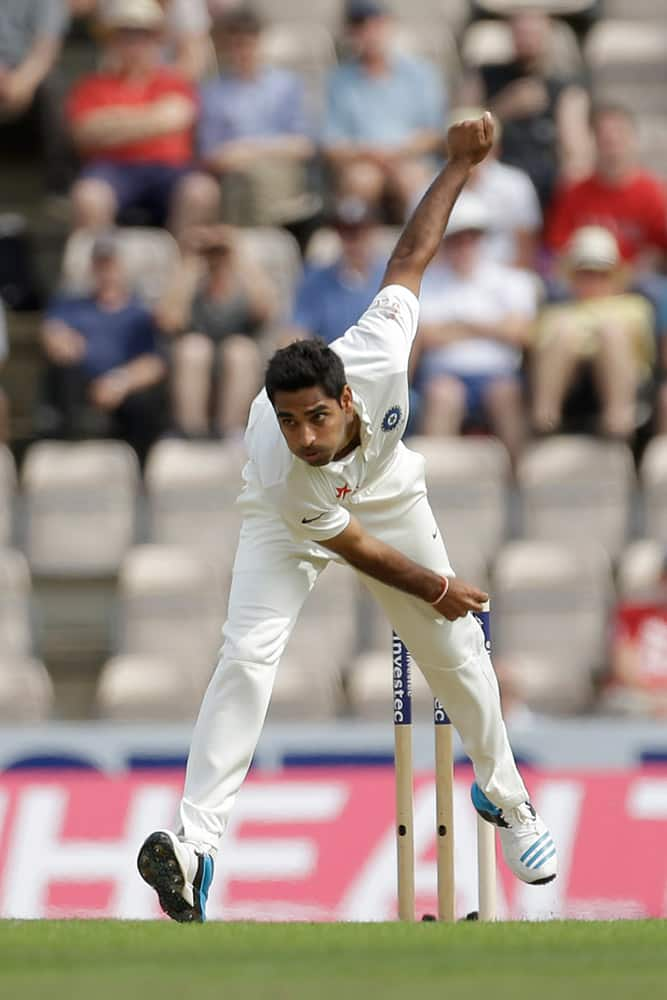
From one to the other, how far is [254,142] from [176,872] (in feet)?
22.1

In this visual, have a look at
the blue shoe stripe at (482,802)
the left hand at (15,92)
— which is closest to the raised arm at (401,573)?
the blue shoe stripe at (482,802)

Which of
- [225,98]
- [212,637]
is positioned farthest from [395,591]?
[225,98]

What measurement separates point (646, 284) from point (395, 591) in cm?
490

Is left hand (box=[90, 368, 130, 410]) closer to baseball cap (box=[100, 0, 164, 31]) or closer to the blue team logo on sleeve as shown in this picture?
baseball cap (box=[100, 0, 164, 31])

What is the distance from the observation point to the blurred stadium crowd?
9445 mm

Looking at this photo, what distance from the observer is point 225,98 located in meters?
11.4

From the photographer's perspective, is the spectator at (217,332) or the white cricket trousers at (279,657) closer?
the white cricket trousers at (279,657)

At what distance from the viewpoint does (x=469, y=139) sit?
5773 millimetres

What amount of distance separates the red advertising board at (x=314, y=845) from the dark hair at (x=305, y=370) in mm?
2743

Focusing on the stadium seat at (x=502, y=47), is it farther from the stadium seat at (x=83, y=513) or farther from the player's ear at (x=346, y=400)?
the player's ear at (x=346, y=400)

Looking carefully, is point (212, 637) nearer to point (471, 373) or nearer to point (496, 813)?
point (471, 373)

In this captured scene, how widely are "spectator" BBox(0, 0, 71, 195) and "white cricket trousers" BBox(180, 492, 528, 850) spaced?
6.67m

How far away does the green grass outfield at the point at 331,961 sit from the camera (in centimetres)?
407

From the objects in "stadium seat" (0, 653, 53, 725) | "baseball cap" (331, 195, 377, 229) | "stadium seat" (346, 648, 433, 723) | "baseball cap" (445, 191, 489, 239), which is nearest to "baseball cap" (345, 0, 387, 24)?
"baseball cap" (331, 195, 377, 229)
